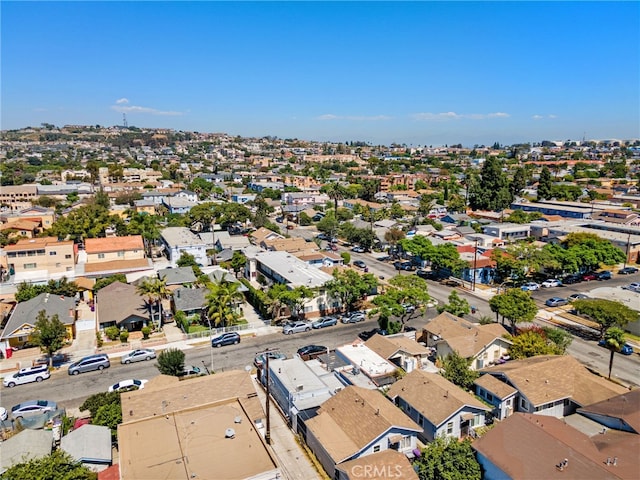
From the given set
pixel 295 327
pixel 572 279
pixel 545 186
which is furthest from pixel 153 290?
pixel 545 186

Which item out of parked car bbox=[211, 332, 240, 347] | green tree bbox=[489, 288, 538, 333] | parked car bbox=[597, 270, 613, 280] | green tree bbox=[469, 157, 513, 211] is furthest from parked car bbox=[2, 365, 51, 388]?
green tree bbox=[469, 157, 513, 211]

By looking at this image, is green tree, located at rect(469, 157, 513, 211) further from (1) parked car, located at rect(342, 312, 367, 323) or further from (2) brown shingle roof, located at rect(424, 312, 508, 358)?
(2) brown shingle roof, located at rect(424, 312, 508, 358)

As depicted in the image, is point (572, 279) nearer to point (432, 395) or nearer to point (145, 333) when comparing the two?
point (432, 395)

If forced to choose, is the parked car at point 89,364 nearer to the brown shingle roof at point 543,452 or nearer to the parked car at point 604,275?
the brown shingle roof at point 543,452

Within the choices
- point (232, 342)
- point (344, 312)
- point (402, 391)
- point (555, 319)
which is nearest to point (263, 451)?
point (402, 391)

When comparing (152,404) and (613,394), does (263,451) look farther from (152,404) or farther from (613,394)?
(613,394)

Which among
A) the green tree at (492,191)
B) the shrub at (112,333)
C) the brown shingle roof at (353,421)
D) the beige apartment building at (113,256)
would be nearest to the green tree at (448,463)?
the brown shingle roof at (353,421)
